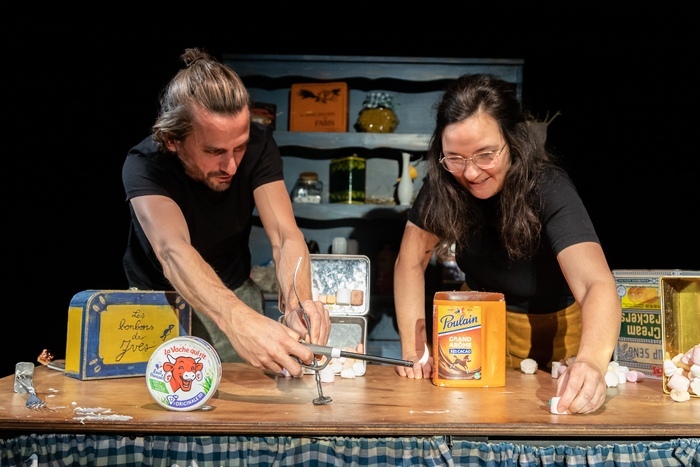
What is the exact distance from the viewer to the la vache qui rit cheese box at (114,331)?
1.62 meters

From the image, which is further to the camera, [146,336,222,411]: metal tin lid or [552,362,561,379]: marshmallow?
[552,362,561,379]: marshmallow

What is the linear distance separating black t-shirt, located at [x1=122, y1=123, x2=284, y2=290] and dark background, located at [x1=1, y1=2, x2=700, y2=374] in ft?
3.94

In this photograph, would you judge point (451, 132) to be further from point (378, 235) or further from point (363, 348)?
point (378, 235)

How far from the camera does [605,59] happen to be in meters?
3.62

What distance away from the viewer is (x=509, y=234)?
183cm

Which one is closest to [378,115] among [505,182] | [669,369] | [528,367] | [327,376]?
[505,182]

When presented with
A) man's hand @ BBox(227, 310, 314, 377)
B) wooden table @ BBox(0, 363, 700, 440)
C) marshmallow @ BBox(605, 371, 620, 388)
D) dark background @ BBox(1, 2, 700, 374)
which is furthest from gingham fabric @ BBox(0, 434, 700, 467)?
dark background @ BBox(1, 2, 700, 374)

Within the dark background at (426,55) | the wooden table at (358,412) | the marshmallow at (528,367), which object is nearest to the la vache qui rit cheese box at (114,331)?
the wooden table at (358,412)

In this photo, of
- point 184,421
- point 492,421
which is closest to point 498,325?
point 492,421

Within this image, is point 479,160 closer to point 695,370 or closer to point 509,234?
point 509,234

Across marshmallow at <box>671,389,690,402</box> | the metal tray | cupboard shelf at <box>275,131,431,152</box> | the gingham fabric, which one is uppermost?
cupboard shelf at <box>275,131,431,152</box>

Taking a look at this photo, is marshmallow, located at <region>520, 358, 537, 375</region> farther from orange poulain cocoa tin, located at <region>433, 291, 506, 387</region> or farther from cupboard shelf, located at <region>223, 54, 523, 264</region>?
A: cupboard shelf, located at <region>223, 54, 523, 264</region>

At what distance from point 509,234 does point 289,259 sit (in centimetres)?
59

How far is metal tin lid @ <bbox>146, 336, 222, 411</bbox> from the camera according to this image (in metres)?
1.29
